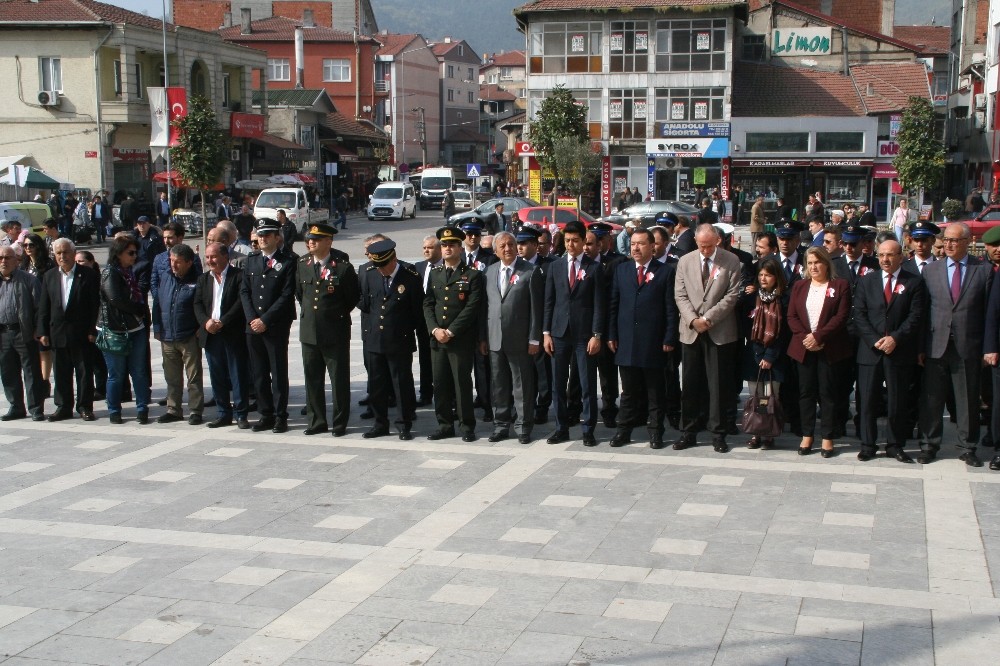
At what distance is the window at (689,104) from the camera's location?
176ft

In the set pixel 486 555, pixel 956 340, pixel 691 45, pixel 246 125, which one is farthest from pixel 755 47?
pixel 486 555

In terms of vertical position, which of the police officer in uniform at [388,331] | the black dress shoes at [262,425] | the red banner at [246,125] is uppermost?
the red banner at [246,125]

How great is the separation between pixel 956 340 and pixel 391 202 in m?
46.0

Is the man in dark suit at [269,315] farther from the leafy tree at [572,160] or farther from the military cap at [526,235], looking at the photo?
the leafy tree at [572,160]

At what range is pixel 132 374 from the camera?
11.1 m

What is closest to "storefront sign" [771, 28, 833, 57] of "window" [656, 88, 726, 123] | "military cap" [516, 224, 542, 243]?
"window" [656, 88, 726, 123]

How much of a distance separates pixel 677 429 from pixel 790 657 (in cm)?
532

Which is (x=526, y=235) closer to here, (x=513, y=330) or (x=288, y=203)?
(x=513, y=330)

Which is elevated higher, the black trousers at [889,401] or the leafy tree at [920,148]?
the leafy tree at [920,148]

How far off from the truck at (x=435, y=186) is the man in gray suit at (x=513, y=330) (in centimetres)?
5487

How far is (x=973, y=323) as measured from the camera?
9023 millimetres

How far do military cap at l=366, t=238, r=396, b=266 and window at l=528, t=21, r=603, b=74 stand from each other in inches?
1809

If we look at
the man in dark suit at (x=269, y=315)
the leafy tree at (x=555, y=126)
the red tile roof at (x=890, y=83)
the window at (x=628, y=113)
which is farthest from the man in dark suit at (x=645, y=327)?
the red tile roof at (x=890, y=83)

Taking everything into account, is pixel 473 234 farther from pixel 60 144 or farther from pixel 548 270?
pixel 60 144
